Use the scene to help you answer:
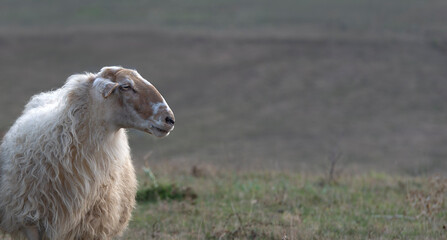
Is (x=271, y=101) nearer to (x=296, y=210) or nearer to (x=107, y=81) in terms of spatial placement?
(x=296, y=210)

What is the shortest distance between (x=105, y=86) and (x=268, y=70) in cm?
2574

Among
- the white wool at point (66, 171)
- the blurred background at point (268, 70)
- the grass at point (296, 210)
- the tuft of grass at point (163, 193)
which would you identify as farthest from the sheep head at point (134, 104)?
the blurred background at point (268, 70)

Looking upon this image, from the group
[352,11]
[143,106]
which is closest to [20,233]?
[143,106]

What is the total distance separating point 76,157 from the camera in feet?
20.9

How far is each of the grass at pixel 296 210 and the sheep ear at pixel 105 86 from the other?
2.30 meters

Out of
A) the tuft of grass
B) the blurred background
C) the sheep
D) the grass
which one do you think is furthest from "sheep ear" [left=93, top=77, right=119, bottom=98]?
the blurred background

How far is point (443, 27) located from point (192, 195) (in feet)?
101

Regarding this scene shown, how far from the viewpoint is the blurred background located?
70.3 feet

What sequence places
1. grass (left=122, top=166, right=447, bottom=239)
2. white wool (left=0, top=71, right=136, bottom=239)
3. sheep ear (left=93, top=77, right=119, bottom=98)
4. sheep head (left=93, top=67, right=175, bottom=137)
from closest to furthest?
1. sheep head (left=93, top=67, right=175, bottom=137)
2. sheep ear (left=93, top=77, right=119, bottom=98)
3. white wool (left=0, top=71, right=136, bottom=239)
4. grass (left=122, top=166, right=447, bottom=239)

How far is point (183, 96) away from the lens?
29141 mm

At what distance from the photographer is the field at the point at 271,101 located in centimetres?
888

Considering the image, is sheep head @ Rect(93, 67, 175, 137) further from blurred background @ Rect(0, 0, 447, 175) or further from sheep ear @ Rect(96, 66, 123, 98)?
blurred background @ Rect(0, 0, 447, 175)

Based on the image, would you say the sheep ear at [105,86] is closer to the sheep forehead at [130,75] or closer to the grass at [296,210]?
the sheep forehead at [130,75]

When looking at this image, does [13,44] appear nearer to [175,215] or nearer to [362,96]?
[362,96]
